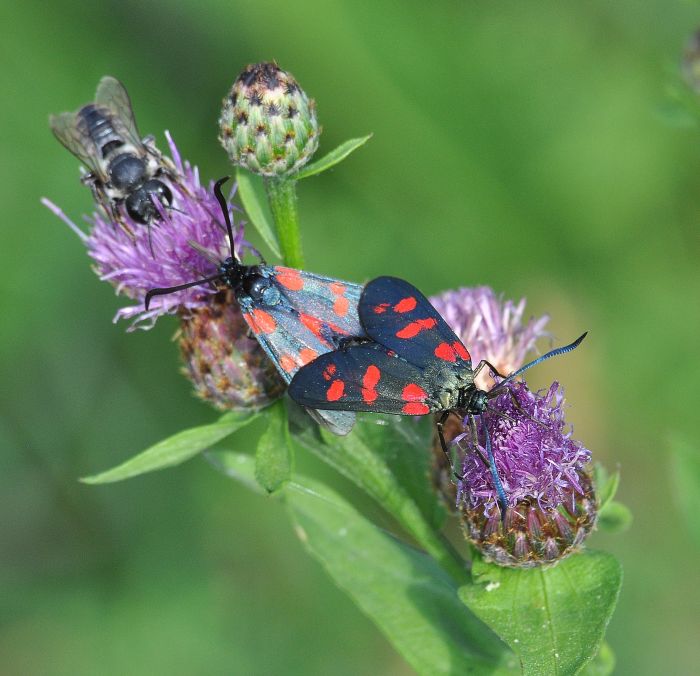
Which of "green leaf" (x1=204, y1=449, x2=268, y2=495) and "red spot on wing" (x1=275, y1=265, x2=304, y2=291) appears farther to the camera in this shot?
"green leaf" (x1=204, y1=449, x2=268, y2=495)

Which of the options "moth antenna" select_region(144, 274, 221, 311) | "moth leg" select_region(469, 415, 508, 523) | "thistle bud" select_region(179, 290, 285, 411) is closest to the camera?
"moth leg" select_region(469, 415, 508, 523)

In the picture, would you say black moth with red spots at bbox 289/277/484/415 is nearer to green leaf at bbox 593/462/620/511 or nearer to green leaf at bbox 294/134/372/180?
green leaf at bbox 294/134/372/180

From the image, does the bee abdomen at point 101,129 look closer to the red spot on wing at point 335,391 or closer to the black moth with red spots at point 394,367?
the black moth with red spots at point 394,367

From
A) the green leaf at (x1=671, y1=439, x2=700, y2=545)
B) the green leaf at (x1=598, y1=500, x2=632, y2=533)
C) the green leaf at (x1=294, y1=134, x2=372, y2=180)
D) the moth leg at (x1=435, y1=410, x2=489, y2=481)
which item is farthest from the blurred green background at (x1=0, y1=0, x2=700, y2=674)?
the green leaf at (x1=294, y1=134, x2=372, y2=180)

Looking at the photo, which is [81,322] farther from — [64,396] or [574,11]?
[574,11]

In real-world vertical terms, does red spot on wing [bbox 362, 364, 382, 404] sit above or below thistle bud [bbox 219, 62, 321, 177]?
below

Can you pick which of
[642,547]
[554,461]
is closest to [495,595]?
[554,461]
